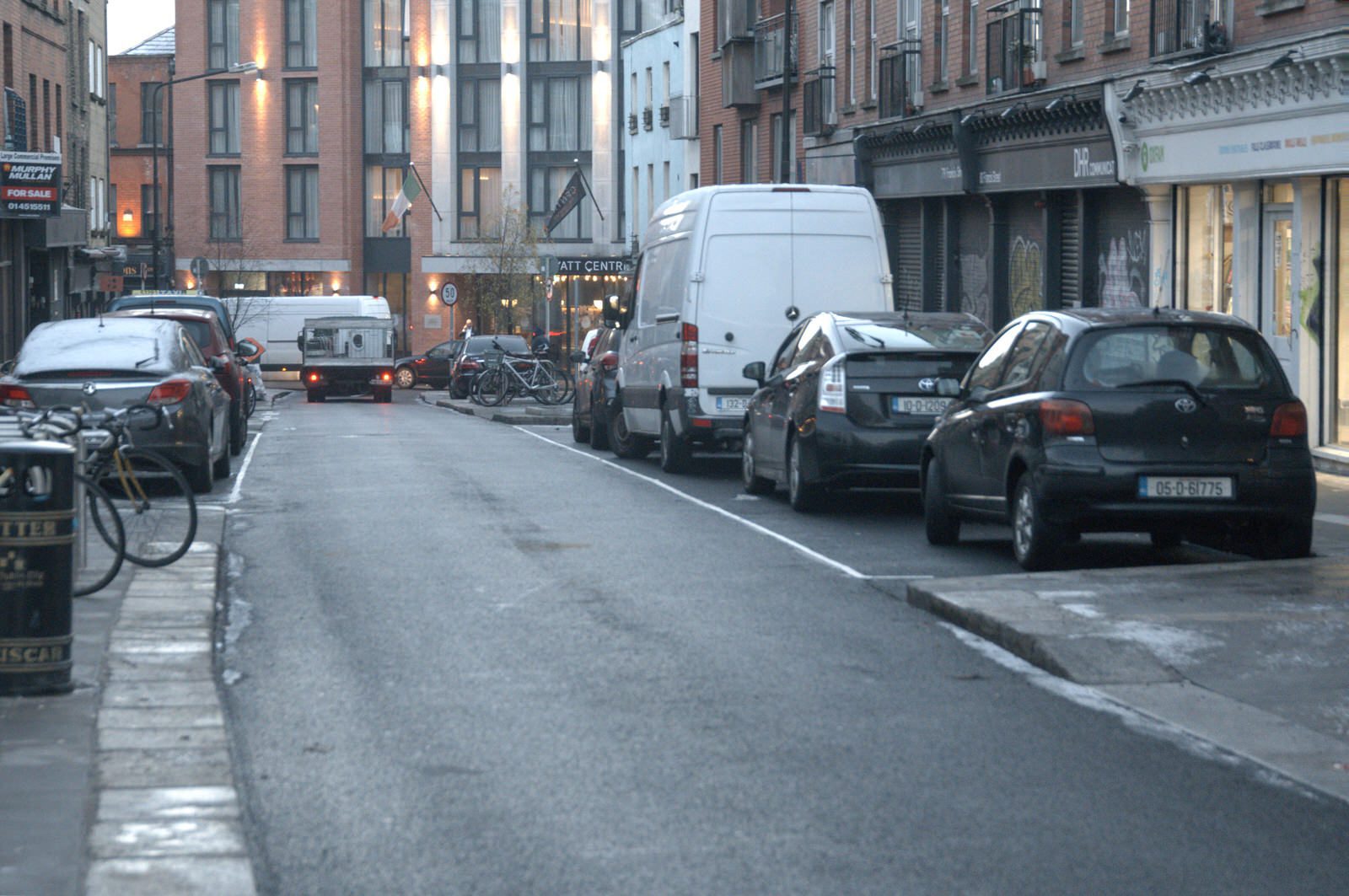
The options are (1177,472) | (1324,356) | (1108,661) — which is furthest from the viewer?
(1324,356)

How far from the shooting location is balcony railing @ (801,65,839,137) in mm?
38625

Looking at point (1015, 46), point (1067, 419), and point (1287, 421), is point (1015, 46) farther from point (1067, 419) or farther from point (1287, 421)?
point (1067, 419)

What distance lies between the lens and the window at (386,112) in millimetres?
81062

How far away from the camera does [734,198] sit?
18.7 metres

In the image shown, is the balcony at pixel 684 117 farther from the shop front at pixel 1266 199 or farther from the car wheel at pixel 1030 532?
the car wheel at pixel 1030 532

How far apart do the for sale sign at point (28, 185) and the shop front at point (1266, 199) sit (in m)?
20.9

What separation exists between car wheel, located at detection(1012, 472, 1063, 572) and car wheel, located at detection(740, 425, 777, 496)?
5376 millimetres

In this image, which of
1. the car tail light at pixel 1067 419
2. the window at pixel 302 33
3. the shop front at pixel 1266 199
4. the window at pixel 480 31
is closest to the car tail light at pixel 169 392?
the car tail light at pixel 1067 419

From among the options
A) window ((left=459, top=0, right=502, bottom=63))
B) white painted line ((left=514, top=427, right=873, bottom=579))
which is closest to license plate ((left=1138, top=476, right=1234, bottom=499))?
white painted line ((left=514, top=427, right=873, bottom=579))

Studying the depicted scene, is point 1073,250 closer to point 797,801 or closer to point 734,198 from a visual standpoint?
point 734,198

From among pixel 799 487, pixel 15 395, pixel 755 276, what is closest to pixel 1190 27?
pixel 755 276

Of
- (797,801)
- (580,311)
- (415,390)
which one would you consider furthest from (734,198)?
(580,311)

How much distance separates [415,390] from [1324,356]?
4606 centimetres

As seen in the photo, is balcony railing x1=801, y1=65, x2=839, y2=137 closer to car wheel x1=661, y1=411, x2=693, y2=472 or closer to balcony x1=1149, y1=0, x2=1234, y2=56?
balcony x1=1149, y1=0, x2=1234, y2=56
